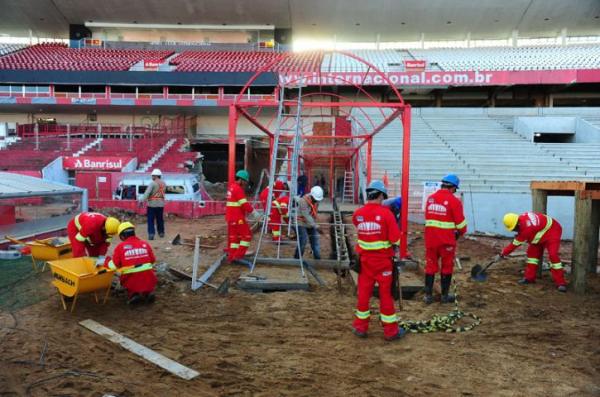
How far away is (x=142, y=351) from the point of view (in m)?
4.21

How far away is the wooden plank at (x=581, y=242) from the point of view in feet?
20.4

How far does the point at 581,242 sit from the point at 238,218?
5.39 metres

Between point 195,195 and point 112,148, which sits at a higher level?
point 112,148

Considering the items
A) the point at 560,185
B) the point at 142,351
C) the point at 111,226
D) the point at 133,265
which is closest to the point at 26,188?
the point at 111,226

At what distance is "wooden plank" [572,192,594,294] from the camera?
6215mm

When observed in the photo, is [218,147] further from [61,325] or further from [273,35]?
[61,325]

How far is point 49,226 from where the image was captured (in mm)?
9031

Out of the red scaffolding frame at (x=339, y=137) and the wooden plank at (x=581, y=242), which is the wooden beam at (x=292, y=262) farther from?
the wooden plank at (x=581, y=242)

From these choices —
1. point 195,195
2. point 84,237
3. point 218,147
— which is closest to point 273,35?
point 218,147

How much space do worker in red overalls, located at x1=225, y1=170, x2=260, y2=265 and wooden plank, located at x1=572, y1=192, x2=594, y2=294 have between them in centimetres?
510

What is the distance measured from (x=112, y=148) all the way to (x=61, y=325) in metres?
19.8

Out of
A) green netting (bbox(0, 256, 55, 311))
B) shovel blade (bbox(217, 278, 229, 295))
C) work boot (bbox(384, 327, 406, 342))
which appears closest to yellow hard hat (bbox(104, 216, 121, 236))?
green netting (bbox(0, 256, 55, 311))

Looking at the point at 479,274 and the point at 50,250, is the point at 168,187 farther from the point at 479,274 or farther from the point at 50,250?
the point at 479,274

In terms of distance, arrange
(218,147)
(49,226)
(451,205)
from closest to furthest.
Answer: (451,205), (49,226), (218,147)
